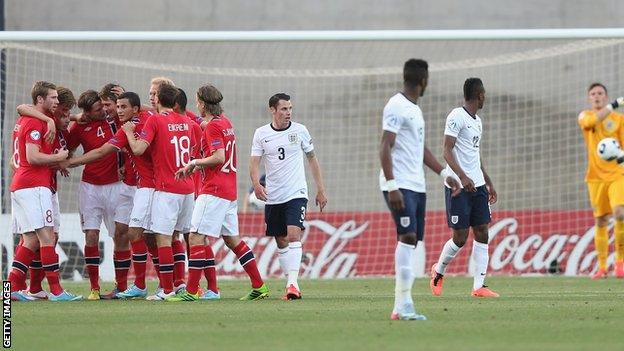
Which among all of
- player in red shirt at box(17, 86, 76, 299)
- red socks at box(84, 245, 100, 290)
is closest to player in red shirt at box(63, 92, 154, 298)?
player in red shirt at box(17, 86, 76, 299)

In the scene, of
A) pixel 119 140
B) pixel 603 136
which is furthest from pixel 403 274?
pixel 603 136

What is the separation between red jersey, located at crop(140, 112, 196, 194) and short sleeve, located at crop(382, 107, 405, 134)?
10.3 ft

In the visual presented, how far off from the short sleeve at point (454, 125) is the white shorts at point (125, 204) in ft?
10.6

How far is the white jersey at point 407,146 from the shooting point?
31.3ft

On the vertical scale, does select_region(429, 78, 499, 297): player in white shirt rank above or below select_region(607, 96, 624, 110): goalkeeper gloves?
below

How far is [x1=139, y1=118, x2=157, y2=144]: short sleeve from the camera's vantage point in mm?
11797

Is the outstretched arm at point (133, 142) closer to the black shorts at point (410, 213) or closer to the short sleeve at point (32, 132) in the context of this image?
the short sleeve at point (32, 132)

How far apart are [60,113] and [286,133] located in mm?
2242

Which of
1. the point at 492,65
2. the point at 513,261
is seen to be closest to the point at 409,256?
the point at 513,261

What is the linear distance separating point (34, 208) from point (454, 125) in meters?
4.11

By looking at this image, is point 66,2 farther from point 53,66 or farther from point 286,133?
point 286,133

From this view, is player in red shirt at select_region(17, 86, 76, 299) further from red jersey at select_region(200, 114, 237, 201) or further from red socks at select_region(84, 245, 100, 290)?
red jersey at select_region(200, 114, 237, 201)

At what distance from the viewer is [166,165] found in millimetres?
11961

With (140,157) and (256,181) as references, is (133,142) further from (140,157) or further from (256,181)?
(256,181)
